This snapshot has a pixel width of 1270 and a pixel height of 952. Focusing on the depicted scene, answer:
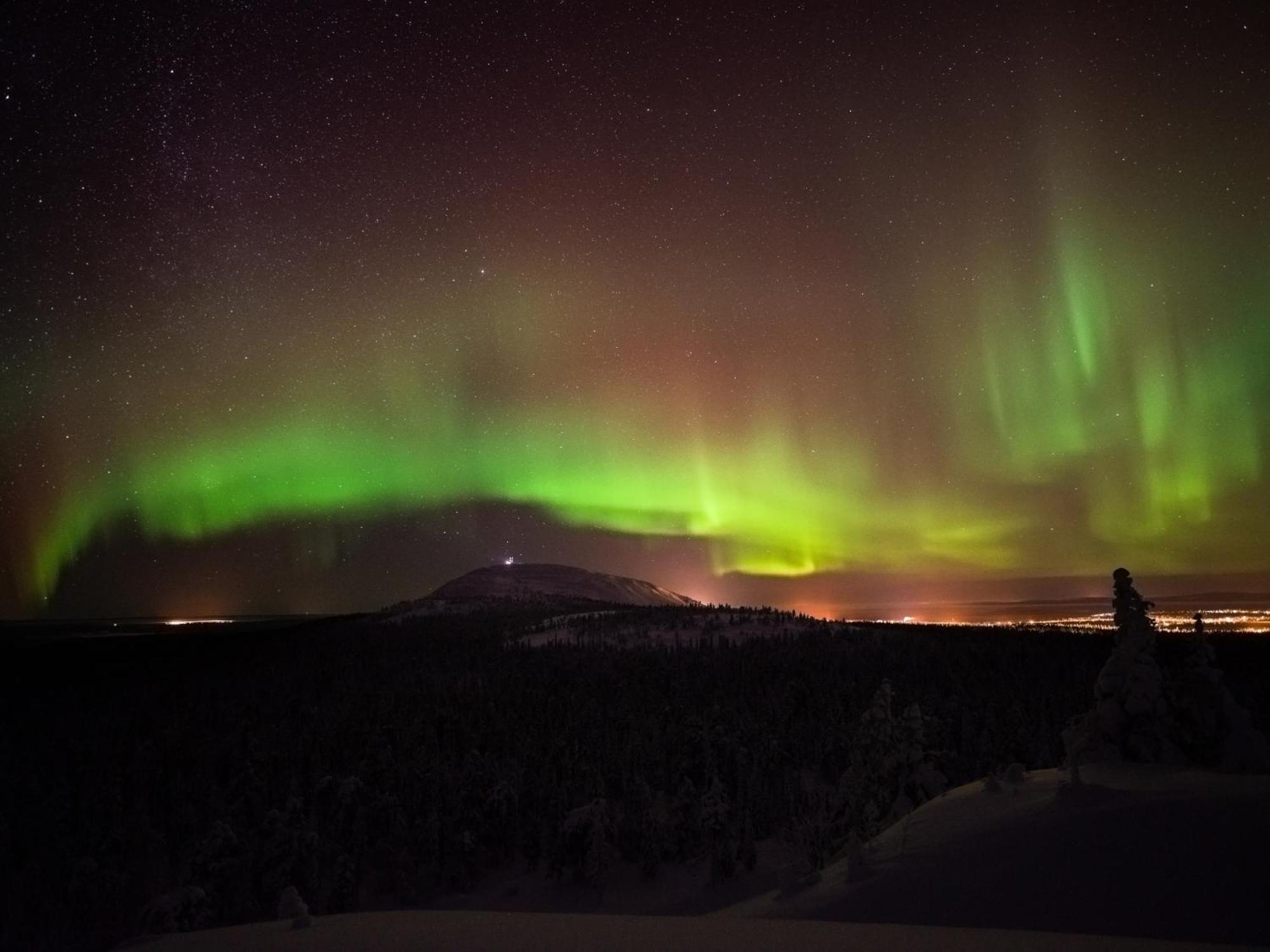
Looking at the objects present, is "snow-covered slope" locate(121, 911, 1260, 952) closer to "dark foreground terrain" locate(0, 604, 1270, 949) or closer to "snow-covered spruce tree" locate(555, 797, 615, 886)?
"dark foreground terrain" locate(0, 604, 1270, 949)

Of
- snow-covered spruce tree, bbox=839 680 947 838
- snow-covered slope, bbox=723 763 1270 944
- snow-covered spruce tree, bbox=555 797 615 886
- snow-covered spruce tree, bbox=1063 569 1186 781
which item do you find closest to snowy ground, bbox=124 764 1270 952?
snow-covered slope, bbox=723 763 1270 944

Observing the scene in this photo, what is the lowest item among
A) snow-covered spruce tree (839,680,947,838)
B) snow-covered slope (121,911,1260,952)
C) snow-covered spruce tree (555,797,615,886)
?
snow-covered spruce tree (555,797,615,886)

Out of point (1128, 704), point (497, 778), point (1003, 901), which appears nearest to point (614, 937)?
point (1003, 901)

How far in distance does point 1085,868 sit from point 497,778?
104 ft

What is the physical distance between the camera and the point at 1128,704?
1363 centimetres

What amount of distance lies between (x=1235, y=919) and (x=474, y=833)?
104 ft

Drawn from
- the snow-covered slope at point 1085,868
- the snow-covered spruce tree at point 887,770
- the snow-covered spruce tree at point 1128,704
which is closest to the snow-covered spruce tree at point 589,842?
the snow-covered spruce tree at point 887,770

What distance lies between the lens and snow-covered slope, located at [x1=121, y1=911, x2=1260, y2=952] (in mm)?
6316

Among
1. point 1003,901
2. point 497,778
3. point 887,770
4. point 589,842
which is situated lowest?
point 589,842

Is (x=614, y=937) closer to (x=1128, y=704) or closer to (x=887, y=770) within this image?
(x=1128, y=704)

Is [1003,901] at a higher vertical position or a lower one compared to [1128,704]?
lower

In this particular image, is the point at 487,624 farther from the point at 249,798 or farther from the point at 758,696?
the point at 249,798

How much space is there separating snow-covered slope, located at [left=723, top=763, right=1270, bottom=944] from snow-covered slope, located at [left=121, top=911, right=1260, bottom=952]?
2.51 ft

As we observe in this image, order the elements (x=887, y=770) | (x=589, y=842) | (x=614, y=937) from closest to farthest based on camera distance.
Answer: (x=614, y=937)
(x=887, y=770)
(x=589, y=842)
